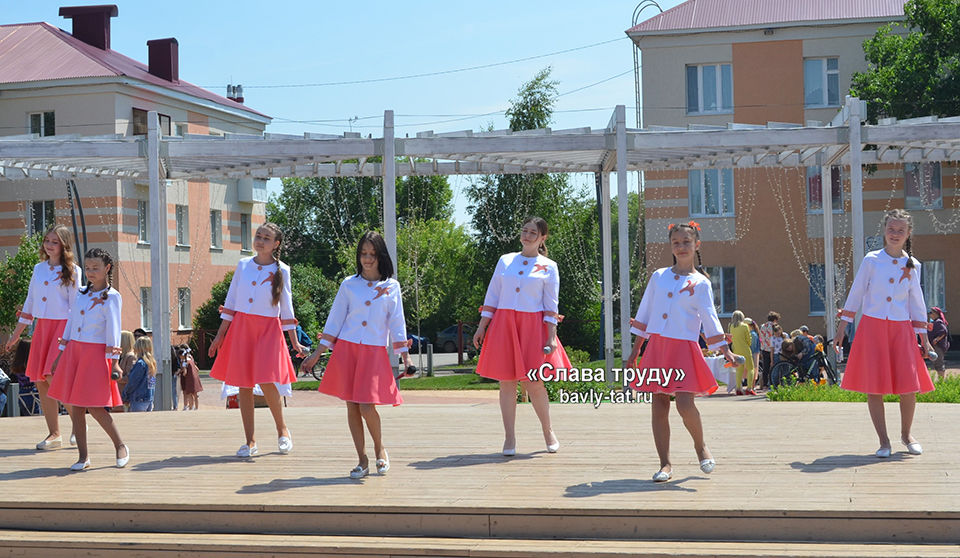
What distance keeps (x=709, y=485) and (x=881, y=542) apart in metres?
1.31

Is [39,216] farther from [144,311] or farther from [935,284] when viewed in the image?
[935,284]

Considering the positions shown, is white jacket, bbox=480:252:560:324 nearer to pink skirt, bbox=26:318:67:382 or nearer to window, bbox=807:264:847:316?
pink skirt, bbox=26:318:67:382

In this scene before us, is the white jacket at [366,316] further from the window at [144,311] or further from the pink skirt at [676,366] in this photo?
the window at [144,311]

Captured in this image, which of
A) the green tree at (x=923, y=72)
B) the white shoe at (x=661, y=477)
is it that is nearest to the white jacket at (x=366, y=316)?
the white shoe at (x=661, y=477)

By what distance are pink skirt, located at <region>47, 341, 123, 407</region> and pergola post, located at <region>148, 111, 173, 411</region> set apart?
7.21 m

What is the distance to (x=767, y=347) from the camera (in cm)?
2302

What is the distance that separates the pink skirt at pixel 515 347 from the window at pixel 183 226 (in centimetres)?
3371

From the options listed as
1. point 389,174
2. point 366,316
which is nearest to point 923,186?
point 389,174

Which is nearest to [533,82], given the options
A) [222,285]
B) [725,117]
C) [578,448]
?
[725,117]

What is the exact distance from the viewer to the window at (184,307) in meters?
40.3

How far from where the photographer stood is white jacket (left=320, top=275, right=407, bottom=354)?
7.68m

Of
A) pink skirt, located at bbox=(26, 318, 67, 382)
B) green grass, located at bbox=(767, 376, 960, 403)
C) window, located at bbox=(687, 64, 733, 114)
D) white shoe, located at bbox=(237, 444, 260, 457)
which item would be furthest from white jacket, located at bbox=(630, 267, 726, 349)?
window, located at bbox=(687, 64, 733, 114)

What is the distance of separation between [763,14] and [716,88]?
279 centimetres

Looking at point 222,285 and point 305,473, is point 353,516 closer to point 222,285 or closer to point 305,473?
point 305,473
